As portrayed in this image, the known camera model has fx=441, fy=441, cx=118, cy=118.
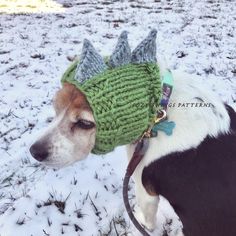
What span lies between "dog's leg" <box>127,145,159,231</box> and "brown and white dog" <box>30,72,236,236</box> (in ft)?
0.68

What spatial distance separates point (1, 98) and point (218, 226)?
390 cm

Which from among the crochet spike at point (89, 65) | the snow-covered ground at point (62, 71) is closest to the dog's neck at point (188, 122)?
the crochet spike at point (89, 65)

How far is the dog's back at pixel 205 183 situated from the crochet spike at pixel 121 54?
591 mm

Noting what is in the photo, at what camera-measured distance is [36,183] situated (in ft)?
12.3

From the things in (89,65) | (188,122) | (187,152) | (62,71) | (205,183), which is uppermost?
(89,65)

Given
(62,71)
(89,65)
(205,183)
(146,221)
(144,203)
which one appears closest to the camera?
(89,65)

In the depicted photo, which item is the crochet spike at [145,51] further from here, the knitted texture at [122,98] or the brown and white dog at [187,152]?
the brown and white dog at [187,152]

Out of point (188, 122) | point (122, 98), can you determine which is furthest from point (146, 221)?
point (122, 98)

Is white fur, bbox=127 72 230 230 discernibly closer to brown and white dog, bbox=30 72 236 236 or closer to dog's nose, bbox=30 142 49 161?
brown and white dog, bbox=30 72 236 236

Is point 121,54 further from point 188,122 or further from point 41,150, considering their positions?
point 41,150

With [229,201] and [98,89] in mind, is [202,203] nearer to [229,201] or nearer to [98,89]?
[229,201]

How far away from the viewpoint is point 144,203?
291cm

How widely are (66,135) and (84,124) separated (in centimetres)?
13

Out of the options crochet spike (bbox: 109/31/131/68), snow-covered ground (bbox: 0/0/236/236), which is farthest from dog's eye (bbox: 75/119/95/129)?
snow-covered ground (bbox: 0/0/236/236)
